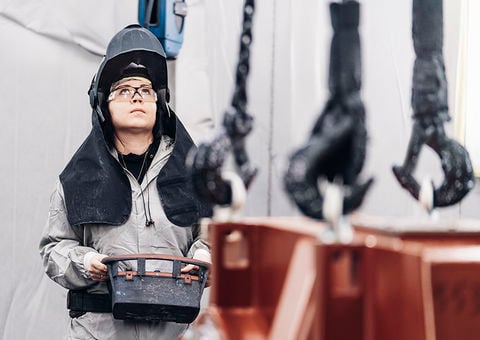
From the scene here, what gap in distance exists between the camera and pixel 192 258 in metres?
2.54

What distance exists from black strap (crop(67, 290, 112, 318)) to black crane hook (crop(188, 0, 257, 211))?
5.07 ft

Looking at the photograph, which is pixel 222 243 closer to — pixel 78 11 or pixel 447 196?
pixel 447 196

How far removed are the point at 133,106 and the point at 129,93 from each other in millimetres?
45

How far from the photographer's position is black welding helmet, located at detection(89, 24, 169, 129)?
2719mm

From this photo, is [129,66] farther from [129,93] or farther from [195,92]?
[195,92]

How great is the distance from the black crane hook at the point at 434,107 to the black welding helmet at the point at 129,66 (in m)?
1.68

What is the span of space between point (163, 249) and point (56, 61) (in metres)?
1.10

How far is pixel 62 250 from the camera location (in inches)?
102

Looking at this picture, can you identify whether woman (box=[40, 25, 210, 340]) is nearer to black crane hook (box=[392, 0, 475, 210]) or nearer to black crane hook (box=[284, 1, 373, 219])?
black crane hook (box=[392, 0, 475, 210])

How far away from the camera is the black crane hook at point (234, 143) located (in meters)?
1.07

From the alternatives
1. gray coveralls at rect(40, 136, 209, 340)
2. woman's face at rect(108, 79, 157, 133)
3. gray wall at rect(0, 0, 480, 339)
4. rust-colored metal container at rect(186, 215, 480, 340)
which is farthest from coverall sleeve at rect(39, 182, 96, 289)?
rust-colored metal container at rect(186, 215, 480, 340)

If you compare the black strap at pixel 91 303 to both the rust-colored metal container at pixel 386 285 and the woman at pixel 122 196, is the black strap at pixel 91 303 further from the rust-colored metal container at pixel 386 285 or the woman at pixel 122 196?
the rust-colored metal container at pixel 386 285

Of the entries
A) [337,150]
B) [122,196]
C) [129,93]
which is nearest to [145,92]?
[129,93]

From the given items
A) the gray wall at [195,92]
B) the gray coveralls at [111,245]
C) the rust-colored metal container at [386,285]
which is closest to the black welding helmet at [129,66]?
the gray coveralls at [111,245]
